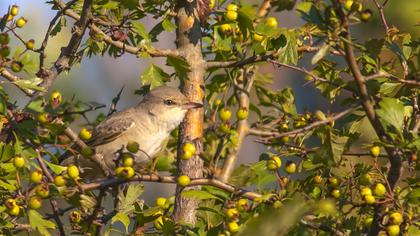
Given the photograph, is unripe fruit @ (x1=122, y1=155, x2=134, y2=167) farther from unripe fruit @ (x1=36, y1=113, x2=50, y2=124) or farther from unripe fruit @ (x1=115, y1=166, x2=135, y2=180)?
unripe fruit @ (x1=36, y1=113, x2=50, y2=124)

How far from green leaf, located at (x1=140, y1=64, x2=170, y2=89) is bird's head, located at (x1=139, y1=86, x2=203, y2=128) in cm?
21

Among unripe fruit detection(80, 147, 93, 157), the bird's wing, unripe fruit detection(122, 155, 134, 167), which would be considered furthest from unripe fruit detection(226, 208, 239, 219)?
the bird's wing

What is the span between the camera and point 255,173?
3.96 m

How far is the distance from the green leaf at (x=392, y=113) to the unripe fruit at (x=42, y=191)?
174 centimetres

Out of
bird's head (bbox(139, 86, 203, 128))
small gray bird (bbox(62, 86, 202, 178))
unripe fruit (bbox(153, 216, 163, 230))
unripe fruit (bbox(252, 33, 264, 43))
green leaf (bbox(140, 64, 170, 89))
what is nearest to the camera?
unripe fruit (bbox(153, 216, 163, 230))

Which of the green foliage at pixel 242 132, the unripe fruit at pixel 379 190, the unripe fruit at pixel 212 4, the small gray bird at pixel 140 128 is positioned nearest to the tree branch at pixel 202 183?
the green foliage at pixel 242 132

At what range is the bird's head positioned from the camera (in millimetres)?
5562

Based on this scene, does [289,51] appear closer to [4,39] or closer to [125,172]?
[125,172]

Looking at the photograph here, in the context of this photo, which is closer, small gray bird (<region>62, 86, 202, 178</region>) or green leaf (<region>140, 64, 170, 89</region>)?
green leaf (<region>140, 64, 170, 89</region>)

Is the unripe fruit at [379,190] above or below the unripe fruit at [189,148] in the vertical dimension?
below

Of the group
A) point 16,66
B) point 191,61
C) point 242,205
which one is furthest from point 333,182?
point 16,66

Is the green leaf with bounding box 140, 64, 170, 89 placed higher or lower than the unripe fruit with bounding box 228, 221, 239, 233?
higher

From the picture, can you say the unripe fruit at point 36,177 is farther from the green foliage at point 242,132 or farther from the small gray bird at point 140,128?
the small gray bird at point 140,128

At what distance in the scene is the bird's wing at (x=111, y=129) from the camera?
698 cm
